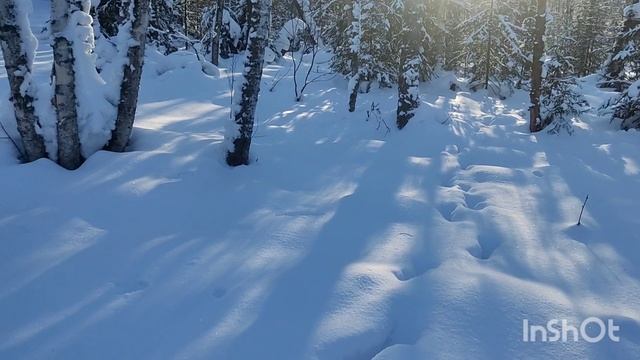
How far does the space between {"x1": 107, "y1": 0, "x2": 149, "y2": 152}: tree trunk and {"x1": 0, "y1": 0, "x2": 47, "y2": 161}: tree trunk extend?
92 centimetres

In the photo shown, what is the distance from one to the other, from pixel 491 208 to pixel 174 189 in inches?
155

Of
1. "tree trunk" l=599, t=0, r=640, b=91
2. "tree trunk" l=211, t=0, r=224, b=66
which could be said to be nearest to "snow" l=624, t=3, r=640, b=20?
"tree trunk" l=599, t=0, r=640, b=91

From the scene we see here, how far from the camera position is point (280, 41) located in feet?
89.7

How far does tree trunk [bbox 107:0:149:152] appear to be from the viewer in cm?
595

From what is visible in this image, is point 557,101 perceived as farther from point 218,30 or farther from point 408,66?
point 218,30

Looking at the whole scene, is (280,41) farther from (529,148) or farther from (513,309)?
(513,309)

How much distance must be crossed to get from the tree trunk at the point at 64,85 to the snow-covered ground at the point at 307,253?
0.24 m

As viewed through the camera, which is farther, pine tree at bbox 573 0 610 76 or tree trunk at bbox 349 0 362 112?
pine tree at bbox 573 0 610 76

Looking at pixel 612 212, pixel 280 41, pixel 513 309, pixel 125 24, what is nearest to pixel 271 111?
pixel 125 24

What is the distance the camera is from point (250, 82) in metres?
6.29

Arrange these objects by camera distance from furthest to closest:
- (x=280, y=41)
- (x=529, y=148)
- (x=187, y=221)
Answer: (x=280, y=41) → (x=529, y=148) → (x=187, y=221)

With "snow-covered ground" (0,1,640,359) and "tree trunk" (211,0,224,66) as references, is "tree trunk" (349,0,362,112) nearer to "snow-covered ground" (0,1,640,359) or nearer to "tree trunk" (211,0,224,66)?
"snow-covered ground" (0,1,640,359)

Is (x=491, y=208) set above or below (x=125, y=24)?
below

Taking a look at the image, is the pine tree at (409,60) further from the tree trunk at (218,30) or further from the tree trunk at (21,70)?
the tree trunk at (218,30)
